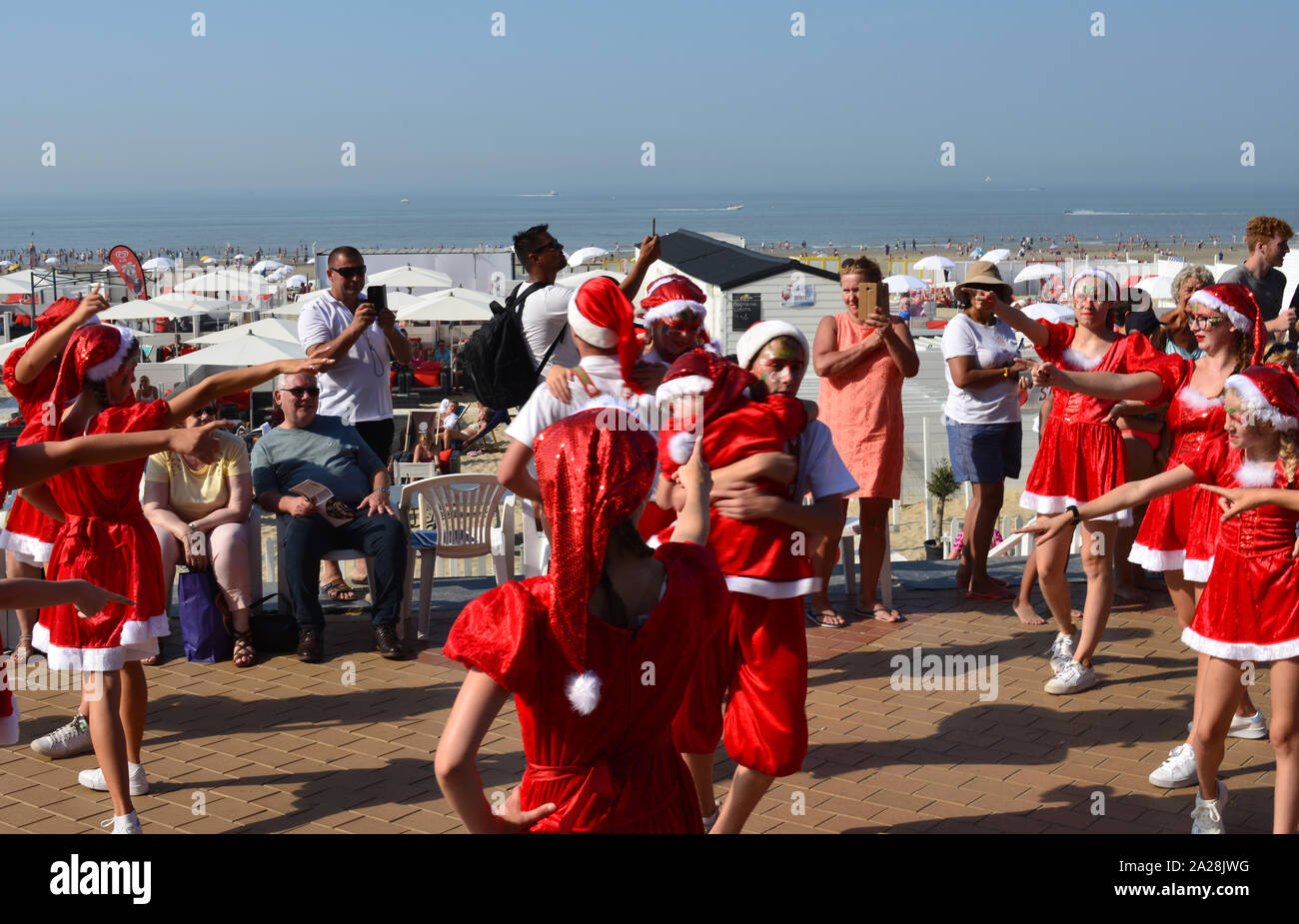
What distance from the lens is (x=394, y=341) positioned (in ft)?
23.0

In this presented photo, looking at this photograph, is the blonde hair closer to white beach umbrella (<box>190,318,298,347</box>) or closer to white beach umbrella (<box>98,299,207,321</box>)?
white beach umbrella (<box>190,318,298,347</box>)

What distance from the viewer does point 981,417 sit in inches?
277

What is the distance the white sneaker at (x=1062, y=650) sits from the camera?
5918mm

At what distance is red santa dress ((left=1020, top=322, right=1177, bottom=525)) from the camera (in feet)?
19.3

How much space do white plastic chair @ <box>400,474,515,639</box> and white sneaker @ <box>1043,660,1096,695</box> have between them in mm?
2809

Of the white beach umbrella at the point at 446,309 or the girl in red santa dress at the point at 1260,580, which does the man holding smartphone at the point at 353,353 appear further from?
the white beach umbrella at the point at 446,309

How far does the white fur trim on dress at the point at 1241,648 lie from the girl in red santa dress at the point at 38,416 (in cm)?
416

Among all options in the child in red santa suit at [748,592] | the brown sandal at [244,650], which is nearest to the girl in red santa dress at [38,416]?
the brown sandal at [244,650]

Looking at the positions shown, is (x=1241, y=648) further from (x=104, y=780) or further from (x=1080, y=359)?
(x=104, y=780)

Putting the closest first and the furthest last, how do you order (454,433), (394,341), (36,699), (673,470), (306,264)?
(673,470) < (36,699) < (394,341) < (454,433) < (306,264)

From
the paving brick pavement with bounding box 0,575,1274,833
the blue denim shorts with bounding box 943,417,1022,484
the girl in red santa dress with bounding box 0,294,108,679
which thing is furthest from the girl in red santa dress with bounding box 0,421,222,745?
the blue denim shorts with bounding box 943,417,1022,484
